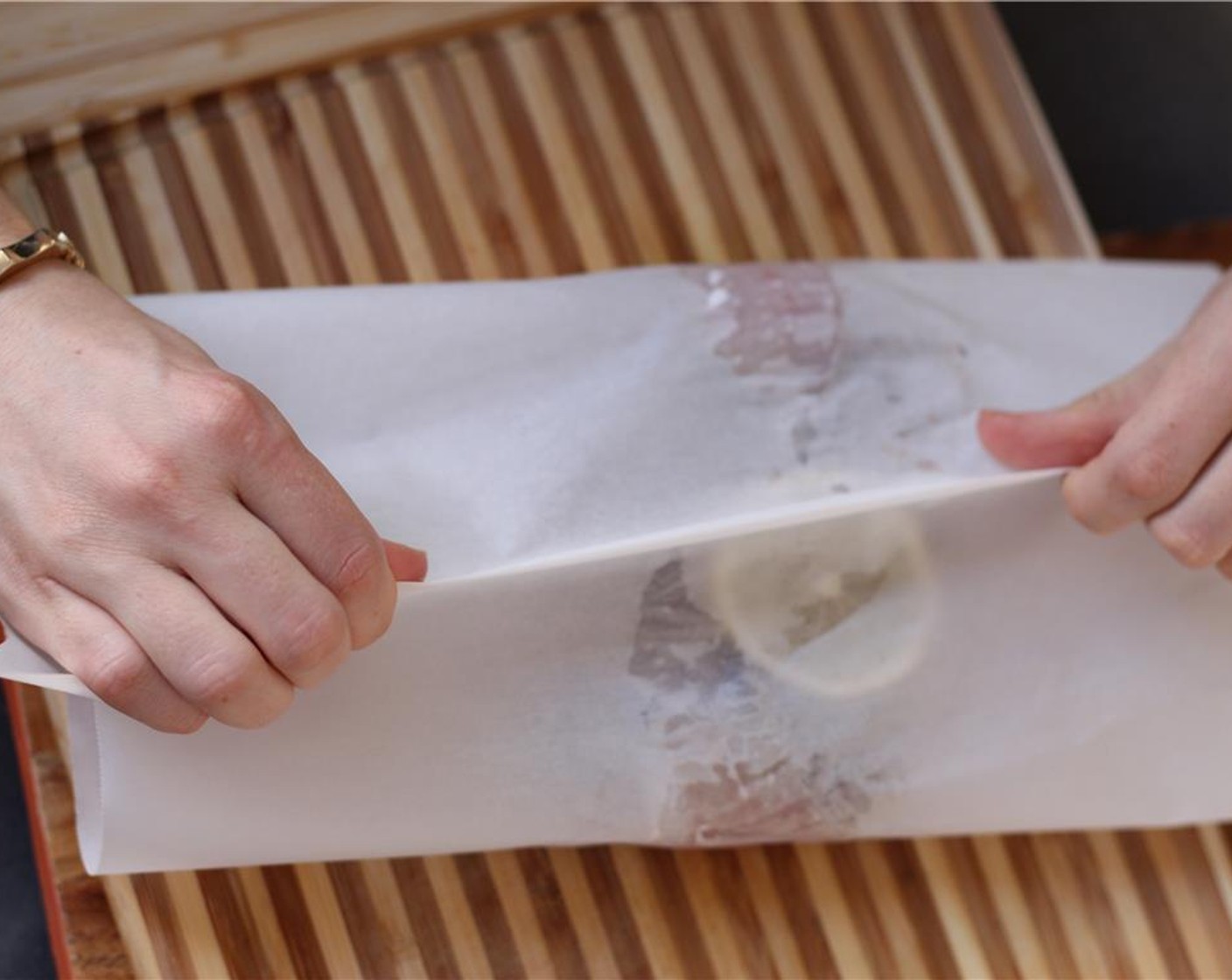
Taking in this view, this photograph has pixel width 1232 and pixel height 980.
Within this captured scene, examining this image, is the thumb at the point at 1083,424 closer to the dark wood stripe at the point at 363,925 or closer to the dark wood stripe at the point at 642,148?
the dark wood stripe at the point at 642,148

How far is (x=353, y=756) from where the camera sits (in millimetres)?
562

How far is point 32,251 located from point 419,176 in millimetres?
227

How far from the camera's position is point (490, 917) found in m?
0.60

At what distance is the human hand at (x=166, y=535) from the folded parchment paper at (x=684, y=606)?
8 centimetres

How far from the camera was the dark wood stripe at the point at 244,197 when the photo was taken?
0.65 m

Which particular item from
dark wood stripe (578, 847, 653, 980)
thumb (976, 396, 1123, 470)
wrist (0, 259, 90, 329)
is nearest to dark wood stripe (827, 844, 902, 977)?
dark wood stripe (578, 847, 653, 980)

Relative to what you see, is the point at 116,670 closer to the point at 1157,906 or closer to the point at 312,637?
the point at 312,637

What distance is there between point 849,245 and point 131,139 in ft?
1.23

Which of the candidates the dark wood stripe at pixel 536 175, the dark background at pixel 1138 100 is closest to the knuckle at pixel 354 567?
the dark wood stripe at pixel 536 175

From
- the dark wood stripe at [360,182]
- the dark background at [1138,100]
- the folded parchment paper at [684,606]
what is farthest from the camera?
the dark background at [1138,100]

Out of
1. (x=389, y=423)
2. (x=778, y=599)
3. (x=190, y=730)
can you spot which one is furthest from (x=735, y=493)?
(x=190, y=730)

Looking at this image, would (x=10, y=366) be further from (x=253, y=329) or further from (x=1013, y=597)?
(x=1013, y=597)

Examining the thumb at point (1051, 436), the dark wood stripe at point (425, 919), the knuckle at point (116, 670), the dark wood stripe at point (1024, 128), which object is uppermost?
the dark wood stripe at point (1024, 128)

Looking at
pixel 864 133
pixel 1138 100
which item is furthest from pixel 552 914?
pixel 1138 100
